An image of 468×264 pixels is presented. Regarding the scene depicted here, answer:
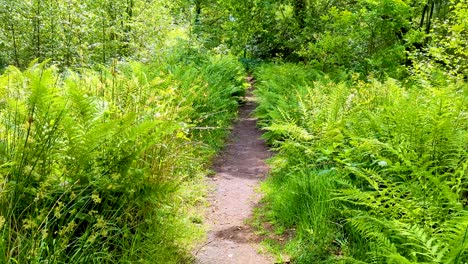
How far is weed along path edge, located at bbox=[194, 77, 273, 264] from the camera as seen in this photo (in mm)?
3436

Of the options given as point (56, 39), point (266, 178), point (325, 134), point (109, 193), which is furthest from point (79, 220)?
point (56, 39)

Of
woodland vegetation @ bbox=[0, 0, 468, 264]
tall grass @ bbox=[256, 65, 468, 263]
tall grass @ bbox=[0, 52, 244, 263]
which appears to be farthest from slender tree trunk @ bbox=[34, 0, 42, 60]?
tall grass @ bbox=[256, 65, 468, 263]

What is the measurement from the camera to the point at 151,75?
7141mm

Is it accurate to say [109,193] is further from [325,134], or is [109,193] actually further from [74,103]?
[325,134]

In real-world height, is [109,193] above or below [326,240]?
above

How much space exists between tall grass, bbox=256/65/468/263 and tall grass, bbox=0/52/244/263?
1.18 m

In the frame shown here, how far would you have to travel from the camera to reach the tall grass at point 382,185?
2471 mm

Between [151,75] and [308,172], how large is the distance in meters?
4.09

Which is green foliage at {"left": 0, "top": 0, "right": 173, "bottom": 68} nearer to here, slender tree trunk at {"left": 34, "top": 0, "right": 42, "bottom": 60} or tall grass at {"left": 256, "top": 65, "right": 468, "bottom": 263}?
slender tree trunk at {"left": 34, "top": 0, "right": 42, "bottom": 60}

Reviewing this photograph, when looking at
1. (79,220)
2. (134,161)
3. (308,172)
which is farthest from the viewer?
(308,172)

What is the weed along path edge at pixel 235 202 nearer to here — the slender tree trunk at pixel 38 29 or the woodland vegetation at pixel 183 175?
the woodland vegetation at pixel 183 175

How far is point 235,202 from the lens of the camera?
15.4 ft

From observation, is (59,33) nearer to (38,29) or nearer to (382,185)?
(38,29)

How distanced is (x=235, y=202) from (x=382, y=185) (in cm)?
177
